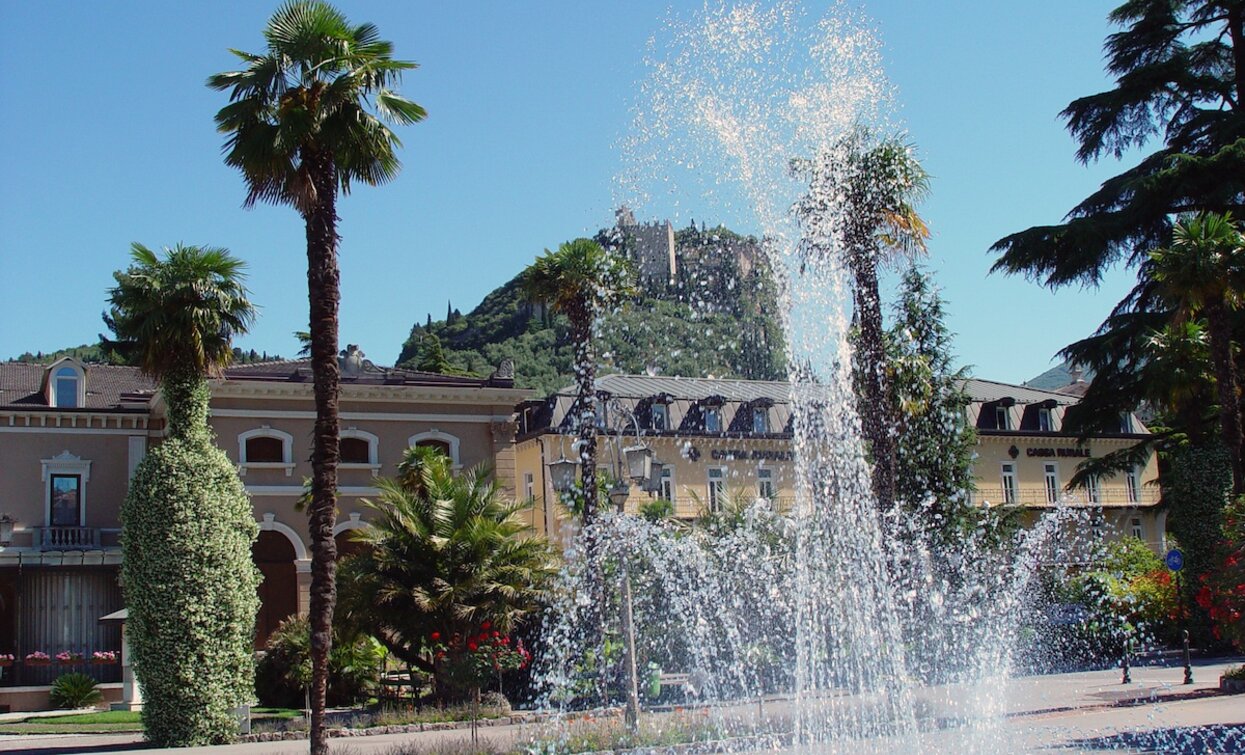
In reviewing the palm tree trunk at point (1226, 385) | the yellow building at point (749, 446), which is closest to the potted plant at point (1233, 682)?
the palm tree trunk at point (1226, 385)

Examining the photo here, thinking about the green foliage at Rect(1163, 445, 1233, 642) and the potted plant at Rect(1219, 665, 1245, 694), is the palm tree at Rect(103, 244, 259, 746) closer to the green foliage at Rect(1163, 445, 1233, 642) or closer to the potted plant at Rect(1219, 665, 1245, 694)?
the potted plant at Rect(1219, 665, 1245, 694)

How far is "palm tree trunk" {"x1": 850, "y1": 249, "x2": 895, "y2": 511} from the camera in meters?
24.8

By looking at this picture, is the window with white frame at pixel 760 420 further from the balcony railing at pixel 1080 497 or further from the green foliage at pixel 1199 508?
the green foliage at pixel 1199 508

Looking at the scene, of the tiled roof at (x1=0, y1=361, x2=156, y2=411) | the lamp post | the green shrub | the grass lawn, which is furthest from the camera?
the tiled roof at (x1=0, y1=361, x2=156, y2=411)

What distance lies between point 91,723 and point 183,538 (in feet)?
26.3

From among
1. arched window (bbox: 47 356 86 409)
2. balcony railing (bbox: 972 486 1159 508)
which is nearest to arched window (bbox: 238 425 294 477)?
arched window (bbox: 47 356 86 409)

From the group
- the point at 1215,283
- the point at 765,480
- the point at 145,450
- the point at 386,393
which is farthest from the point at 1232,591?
the point at 145,450

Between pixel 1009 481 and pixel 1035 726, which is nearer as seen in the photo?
pixel 1035 726

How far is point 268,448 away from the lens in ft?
115

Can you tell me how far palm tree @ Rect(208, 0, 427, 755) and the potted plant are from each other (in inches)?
597

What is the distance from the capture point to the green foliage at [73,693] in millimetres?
29719

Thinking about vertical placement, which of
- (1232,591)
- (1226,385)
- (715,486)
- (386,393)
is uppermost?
(386,393)

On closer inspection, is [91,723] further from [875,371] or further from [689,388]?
[689,388]

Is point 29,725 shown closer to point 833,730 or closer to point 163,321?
point 163,321
